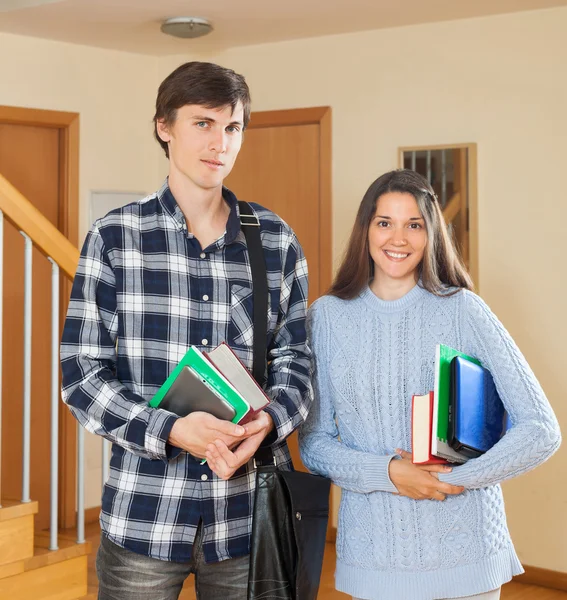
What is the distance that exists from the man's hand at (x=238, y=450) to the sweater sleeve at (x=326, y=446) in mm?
196

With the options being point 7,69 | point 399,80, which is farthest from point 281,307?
point 7,69

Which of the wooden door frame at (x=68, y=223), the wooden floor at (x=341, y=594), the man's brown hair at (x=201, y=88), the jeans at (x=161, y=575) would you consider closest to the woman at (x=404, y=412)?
the jeans at (x=161, y=575)

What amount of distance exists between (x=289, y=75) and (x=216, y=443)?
9.82ft

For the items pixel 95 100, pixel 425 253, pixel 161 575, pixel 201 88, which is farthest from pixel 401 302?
pixel 95 100

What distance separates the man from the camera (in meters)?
1.56

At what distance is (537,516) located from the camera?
364 cm

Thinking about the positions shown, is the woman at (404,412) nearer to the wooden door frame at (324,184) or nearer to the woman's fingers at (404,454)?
the woman's fingers at (404,454)

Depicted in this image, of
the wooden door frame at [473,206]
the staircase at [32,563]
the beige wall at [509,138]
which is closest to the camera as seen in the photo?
the staircase at [32,563]

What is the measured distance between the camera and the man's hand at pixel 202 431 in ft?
4.88

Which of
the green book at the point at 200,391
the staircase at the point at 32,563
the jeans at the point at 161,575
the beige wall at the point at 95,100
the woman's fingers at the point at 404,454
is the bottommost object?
the staircase at the point at 32,563

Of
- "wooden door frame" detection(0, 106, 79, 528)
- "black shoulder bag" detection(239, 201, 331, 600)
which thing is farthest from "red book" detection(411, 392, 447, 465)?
"wooden door frame" detection(0, 106, 79, 528)

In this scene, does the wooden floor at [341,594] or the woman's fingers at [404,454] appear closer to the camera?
the woman's fingers at [404,454]

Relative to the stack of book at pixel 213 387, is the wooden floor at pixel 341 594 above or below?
below

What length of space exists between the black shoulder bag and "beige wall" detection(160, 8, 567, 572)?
220cm
